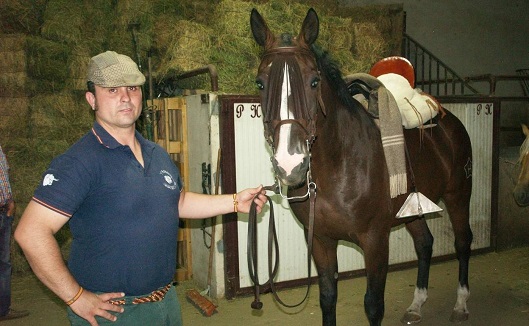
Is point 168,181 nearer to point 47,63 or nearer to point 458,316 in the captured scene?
point 458,316

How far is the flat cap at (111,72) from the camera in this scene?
165cm

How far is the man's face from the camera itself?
169cm

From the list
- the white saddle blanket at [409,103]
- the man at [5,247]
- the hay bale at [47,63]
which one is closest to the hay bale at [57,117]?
the hay bale at [47,63]

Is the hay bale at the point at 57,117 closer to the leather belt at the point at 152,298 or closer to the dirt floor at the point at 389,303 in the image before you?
the dirt floor at the point at 389,303

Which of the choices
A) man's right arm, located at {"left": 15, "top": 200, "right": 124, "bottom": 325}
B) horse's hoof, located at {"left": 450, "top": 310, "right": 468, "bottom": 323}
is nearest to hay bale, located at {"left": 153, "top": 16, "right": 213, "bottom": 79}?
horse's hoof, located at {"left": 450, "top": 310, "right": 468, "bottom": 323}

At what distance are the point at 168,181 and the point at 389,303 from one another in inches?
121

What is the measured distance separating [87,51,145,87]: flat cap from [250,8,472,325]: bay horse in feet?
2.26

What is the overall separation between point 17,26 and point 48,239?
551 centimetres

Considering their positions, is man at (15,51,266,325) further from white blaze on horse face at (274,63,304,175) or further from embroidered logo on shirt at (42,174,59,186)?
white blaze on horse face at (274,63,304,175)

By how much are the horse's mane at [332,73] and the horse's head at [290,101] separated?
0.77 feet

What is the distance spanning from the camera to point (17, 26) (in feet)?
19.5

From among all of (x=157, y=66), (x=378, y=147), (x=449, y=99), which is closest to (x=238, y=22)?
(x=157, y=66)

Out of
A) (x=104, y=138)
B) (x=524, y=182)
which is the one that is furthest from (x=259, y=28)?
(x=524, y=182)

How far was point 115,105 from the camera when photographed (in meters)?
1.69
